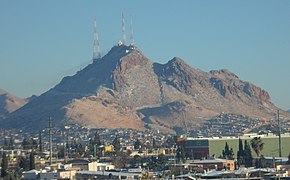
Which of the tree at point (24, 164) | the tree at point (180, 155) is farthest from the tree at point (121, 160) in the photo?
the tree at point (24, 164)

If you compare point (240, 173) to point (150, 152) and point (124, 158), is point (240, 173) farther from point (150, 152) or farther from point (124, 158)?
point (150, 152)

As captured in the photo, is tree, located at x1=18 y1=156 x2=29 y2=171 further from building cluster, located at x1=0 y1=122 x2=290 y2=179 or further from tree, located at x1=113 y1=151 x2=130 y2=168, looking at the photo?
tree, located at x1=113 y1=151 x2=130 y2=168

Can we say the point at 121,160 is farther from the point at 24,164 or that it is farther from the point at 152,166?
the point at 24,164

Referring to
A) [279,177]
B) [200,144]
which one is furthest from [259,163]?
[200,144]

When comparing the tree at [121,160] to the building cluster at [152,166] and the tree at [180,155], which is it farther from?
the tree at [180,155]

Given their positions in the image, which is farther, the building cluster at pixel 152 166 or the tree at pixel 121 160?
the tree at pixel 121 160

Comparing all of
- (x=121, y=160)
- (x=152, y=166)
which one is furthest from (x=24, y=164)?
(x=121, y=160)

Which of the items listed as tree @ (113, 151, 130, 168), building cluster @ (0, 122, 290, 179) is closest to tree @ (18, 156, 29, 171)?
building cluster @ (0, 122, 290, 179)

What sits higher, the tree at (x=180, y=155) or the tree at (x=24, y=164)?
the tree at (x=180, y=155)

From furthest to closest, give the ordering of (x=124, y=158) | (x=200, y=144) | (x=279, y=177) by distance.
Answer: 1. (x=200, y=144)
2. (x=124, y=158)
3. (x=279, y=177)

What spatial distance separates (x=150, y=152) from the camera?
19500 centimetres

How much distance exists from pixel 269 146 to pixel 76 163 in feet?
214

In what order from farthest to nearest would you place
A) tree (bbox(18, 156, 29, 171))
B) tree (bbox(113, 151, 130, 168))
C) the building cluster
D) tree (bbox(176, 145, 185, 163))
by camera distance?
tree (bbox(176, 145, 185, 163)), tree (bbox(113, 151, 130, 168)), tree (bbox(18, 156, 29, 171)), the building cluster

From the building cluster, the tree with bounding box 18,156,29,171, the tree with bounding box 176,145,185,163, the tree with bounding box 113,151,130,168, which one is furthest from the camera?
the tree with bounding box 176,145,185,163
